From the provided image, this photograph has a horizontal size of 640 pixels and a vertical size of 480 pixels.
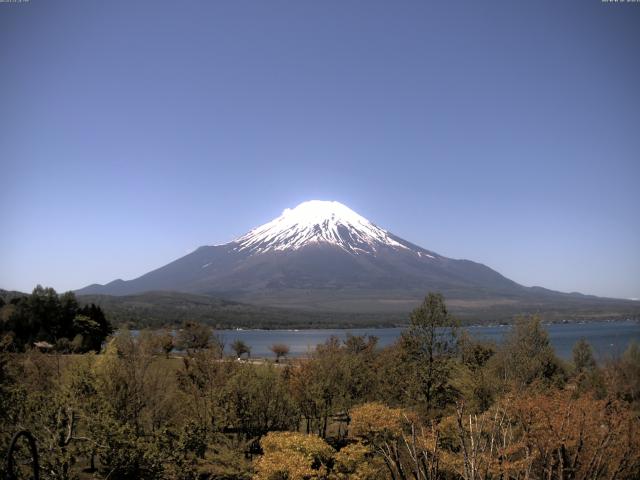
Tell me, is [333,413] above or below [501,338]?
below

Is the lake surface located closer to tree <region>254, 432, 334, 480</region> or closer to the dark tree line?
the dark tree line

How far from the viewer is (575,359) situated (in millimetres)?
53094

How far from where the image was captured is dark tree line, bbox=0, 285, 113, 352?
70.2 metres

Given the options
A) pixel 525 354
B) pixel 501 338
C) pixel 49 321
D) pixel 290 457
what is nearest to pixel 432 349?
pixel 525 354

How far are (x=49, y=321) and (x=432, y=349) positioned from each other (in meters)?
63.5

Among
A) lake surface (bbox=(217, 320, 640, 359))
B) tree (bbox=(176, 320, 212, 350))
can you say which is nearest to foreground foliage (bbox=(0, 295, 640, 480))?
lake surface (bbox=(217, 320, 640, 359))

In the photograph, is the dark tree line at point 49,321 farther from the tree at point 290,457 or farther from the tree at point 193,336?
the tree at point 290,457

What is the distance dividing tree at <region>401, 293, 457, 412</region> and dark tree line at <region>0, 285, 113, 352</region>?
5424 centimetres

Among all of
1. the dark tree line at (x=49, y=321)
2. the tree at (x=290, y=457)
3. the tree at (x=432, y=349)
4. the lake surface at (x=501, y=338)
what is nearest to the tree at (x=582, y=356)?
the lake surface at (x=501, y=338)

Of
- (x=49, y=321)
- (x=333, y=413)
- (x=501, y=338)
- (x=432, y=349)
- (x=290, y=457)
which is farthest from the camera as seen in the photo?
(x=49, y=321)

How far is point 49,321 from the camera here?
72625mm

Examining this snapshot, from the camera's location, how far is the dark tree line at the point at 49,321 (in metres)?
70.2

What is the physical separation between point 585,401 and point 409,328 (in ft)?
42.2

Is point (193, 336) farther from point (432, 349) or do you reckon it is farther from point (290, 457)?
point (290, 457)
